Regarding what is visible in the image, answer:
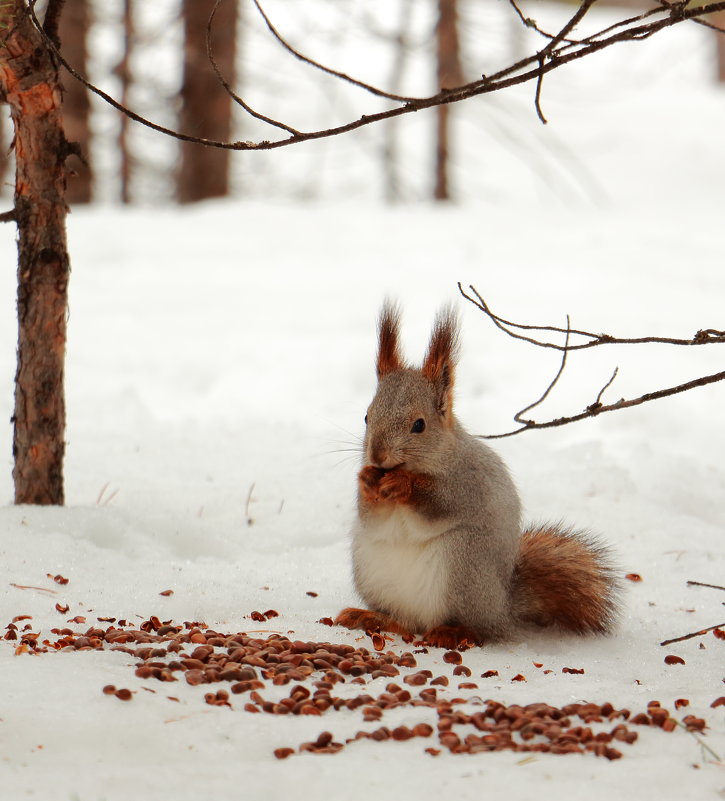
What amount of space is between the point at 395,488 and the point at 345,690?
0.60 m

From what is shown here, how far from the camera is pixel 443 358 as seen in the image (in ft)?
9.61

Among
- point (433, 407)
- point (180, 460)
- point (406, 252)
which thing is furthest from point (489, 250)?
point (433, 407)

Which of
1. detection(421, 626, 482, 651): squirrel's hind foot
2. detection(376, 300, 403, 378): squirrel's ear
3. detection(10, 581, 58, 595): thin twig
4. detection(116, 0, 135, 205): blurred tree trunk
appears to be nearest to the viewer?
detection(421, 626, 482, 651): squirrel's hind foot

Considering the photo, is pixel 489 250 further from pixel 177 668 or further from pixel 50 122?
pixel 177 668

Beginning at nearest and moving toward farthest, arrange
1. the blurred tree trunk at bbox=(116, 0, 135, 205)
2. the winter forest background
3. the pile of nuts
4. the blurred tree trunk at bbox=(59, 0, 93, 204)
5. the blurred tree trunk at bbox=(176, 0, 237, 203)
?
the pile of nuts < the blurred tree trunk at bbox=(176, 0, 237, 203) < the winter forest background < the blurred tree trunk at bbox=(59, 0, 93, 204) < the blurred tree trunk at bbox=(116, 0, 135, 205)

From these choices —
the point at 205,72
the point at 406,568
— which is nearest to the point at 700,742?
the point at 406,568

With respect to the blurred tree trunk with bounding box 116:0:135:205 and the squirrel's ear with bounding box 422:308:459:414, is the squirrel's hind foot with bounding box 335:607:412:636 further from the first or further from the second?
the blurred tree trunk with bounding box 116:0:135:205

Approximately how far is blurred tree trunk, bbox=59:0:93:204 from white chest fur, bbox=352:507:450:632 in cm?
707

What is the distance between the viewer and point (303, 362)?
212 inches

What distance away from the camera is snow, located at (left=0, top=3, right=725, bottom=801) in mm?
1851

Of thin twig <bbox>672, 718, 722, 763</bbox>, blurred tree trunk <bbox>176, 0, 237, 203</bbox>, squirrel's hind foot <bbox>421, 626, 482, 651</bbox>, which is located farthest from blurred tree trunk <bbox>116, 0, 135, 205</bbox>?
thin twig <bbox>672, 718, 722, 763</bbox>

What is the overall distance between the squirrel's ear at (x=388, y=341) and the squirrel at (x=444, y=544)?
0.29 feet

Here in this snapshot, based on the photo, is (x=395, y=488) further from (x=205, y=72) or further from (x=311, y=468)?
(x=205, y=72)

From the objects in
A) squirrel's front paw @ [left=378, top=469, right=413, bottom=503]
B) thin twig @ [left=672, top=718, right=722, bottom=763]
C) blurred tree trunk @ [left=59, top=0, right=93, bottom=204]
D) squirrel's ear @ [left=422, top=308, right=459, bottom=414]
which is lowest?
thin twig @ [left=672, top=718, right=722, bottom=763]
